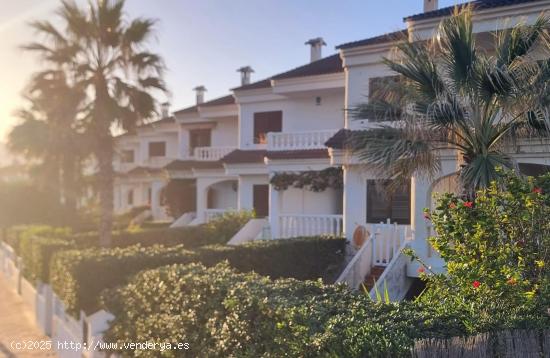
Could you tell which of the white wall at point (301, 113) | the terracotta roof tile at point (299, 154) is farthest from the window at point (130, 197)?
the terracotta roof tile at point (299, 154)

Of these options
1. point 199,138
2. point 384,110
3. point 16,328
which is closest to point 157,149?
point 199,138

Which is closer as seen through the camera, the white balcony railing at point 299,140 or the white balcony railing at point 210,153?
the white balcony railing at point 299,140

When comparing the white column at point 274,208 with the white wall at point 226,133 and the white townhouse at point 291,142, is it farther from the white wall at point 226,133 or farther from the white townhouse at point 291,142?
the white wall at point 226,133

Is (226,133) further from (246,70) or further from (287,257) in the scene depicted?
(287,257)

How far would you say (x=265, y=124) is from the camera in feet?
77.1

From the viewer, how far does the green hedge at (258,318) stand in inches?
163

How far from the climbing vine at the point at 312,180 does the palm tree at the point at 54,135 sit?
6.72 m

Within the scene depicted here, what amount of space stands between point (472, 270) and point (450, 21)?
4.79 metres

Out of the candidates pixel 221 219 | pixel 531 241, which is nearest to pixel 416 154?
pixel 531 241

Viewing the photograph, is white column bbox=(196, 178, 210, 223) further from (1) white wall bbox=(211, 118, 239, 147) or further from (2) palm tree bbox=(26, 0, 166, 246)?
(2) palm tree bbox=(26, 0, 166, 246)

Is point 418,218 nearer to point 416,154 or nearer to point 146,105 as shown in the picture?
point 416,154

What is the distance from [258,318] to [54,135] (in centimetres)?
1972

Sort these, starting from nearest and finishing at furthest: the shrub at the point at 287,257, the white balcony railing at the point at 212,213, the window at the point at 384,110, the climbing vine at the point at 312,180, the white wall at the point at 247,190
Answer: the window at the point at 384,110 → the shrub at the point at 287,257 → the climbing vine at the point at 312,180 → the white wall at the point at 247,190 → the white balcony railing at the point at 212,213

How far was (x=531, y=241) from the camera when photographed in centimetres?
506
